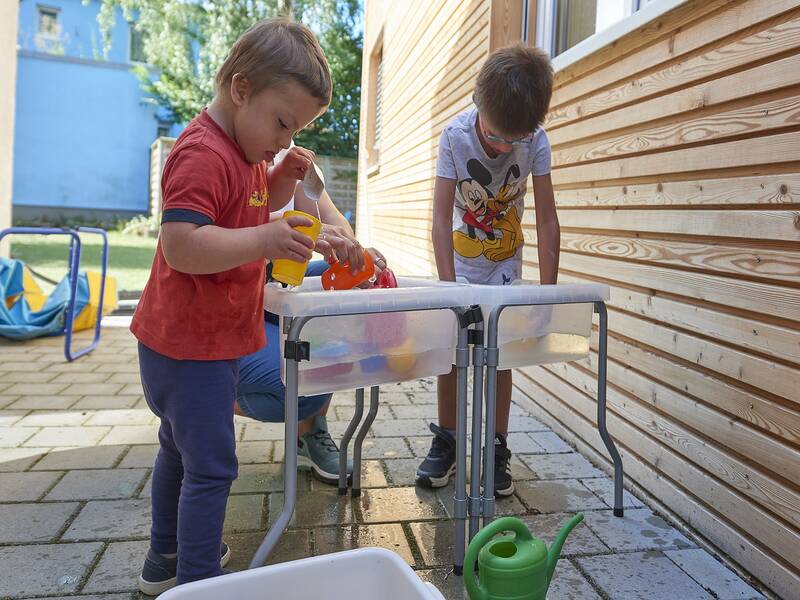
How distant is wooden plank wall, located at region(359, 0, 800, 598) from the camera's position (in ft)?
6.05

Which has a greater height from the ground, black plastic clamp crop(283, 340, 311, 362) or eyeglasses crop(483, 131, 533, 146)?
eyeglasses crop(483, 131, 533, 146)

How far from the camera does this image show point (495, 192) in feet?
8.29

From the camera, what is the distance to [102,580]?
73.3 inches

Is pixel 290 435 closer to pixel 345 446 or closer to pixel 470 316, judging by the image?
pixel 470 316

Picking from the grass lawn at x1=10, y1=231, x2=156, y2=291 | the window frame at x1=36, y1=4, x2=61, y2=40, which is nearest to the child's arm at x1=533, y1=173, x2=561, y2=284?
the grass lawn at x1=10, y1=231, x2=156, y2=291

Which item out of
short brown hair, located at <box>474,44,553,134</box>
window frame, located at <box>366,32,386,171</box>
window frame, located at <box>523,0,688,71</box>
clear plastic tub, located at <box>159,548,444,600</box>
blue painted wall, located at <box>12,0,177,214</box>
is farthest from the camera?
blue painted wall, located at <box>12,0,177,214</box>

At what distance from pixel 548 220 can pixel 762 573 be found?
1286 millimetres

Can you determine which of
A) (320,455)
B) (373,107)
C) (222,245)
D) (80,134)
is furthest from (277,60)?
(80,134)

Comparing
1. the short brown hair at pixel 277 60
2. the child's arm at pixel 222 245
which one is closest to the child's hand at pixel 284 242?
the child's arm at pixel 222 245

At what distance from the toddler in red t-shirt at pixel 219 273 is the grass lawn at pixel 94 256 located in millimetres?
7028

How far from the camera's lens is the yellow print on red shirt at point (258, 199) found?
165cm

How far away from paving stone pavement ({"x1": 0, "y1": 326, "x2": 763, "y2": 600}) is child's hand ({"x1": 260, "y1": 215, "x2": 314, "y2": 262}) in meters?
0.99

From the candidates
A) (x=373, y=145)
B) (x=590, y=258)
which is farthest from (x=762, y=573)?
(x=373, y=145)

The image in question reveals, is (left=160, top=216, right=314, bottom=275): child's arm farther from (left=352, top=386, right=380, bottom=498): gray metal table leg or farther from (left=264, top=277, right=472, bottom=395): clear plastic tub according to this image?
(left=352, top=386, right=380, bottom=498): gray metal table leg
